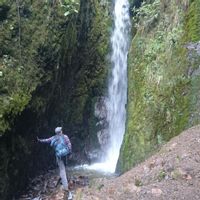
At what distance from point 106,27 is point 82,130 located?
3.73 m

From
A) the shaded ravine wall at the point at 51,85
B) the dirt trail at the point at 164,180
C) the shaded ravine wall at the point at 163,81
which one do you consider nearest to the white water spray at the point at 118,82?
the shaded ravine wall at the point at 51,85

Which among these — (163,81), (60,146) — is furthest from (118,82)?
(60,146)

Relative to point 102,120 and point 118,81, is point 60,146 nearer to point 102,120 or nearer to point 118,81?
point 102,120

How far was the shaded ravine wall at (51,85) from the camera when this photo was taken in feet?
33.1

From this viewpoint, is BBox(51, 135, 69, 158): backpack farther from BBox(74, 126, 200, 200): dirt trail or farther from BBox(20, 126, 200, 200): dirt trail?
BBox(74, 126, 200, 200): dirt trail

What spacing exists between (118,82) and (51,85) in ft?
11.3

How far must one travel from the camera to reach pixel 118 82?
14.5 metres

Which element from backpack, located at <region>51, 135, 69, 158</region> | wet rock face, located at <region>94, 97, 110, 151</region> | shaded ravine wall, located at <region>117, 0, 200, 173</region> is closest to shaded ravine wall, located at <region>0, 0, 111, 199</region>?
wet rock face, located at <region>94, 97, 110, 151</region>

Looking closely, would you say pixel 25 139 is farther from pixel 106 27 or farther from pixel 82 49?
pixel 106 27

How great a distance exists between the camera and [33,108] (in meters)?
10.8

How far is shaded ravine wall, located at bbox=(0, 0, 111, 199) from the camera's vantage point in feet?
33.1

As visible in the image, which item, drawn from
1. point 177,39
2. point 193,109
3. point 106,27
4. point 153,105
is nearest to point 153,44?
point 177,39

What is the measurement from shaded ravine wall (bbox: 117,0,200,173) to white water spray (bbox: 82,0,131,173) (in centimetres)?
335

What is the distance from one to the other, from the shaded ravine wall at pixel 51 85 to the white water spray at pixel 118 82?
38cm
